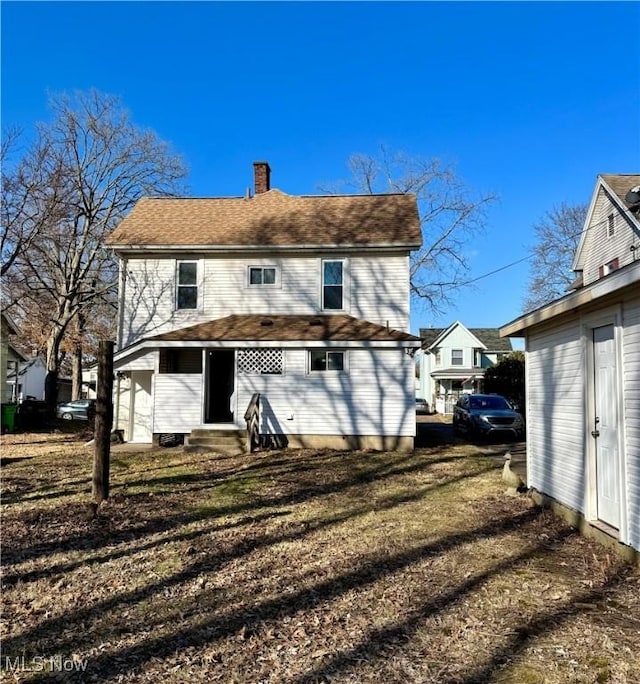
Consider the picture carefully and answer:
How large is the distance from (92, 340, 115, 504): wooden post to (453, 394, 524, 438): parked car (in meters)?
13.8

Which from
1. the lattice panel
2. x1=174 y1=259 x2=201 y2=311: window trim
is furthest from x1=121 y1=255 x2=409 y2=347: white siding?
the lattice panel

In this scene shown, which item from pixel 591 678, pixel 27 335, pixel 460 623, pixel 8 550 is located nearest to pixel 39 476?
pixel 8 550

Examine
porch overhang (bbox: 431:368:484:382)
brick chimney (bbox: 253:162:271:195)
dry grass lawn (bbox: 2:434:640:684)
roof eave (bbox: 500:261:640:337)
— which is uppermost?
brick chimney (bbox: 253:162:271:195)

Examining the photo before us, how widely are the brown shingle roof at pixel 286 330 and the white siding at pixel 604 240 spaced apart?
7.86m

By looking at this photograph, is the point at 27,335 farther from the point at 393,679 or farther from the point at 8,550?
the point at 393,679

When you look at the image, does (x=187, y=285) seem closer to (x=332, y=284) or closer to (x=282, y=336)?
(x=282, y=336)

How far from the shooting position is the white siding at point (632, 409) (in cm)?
540

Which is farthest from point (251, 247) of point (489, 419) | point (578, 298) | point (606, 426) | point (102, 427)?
point (606, 426)

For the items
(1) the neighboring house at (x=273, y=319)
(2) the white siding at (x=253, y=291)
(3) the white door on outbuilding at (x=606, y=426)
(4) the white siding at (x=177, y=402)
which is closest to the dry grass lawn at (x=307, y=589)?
(3) the white door on outbuilding at (x=606, y=426)

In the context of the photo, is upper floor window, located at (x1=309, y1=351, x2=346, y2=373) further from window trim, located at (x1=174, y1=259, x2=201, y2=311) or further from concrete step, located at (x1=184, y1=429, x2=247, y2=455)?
window trim, located at (x1=174, y1=259, x2=201, y2=311)

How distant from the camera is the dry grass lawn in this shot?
12.1 feet

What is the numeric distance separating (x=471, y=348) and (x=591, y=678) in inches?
1659

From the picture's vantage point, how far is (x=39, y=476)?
10.7m

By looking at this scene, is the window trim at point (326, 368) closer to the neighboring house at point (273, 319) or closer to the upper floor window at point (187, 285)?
the neighboring house at point (273, 319)
